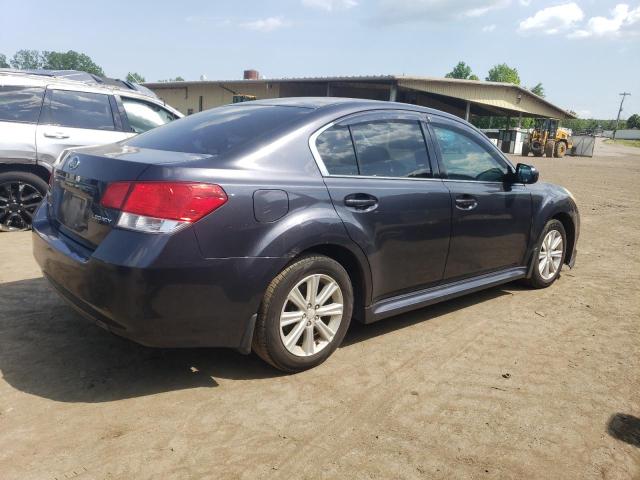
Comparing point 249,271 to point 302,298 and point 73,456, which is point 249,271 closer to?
point 302,298

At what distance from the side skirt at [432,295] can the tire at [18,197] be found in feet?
15.1

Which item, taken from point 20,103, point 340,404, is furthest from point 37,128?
point 340,404

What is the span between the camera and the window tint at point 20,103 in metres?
6.18

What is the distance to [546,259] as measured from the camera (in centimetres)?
521

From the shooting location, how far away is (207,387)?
3012 millimetres

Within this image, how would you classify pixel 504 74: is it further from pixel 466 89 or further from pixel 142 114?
pixel 142 114

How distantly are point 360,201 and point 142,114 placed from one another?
199 inches

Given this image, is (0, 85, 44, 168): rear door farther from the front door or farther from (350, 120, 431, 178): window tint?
the front door

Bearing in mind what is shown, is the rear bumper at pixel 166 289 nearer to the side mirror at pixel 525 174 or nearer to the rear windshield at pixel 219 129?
the rear windshield at pixel 219 129

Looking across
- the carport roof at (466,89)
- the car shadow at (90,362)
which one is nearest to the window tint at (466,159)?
the car shadow at (90,362)

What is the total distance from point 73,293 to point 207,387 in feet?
2.90

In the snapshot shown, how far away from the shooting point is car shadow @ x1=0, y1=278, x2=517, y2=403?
9.61ft

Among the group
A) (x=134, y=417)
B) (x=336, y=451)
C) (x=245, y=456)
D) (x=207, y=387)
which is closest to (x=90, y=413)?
(x=134, y=417)

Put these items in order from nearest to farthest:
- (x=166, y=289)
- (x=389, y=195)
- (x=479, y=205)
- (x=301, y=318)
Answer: (x=166, y=289), (x=301, y=318), (x=389, y=195), (x=479, y=205)
